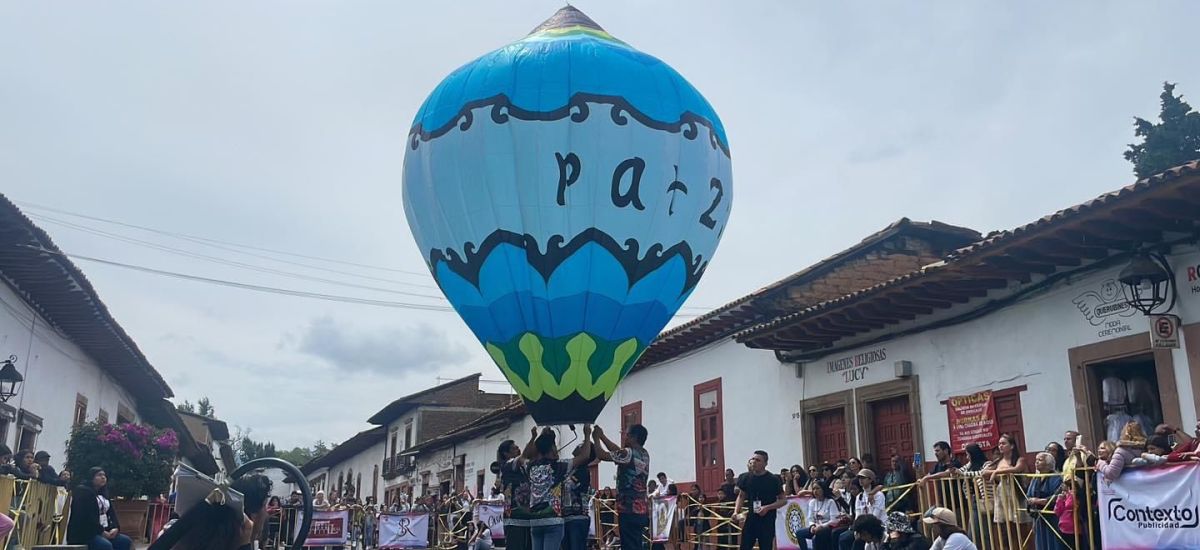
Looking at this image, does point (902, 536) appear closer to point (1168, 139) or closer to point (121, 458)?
point (121, 458)

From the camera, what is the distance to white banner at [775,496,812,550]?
41.4 ft

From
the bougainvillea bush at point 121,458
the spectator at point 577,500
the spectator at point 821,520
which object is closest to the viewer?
the spectator at point 577,500

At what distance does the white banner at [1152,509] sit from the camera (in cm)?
845

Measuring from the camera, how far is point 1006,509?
1023cm

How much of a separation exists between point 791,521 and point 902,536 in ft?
14.6

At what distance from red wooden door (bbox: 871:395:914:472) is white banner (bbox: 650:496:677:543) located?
351 centimetres

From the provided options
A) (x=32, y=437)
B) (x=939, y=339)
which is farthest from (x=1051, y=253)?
(x=32, y=437)

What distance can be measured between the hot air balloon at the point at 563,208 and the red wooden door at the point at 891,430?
17.6 ft

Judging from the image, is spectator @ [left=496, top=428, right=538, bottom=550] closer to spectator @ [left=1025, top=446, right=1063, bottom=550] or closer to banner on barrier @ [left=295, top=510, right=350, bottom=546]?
spectator @ [left=1025, top=446, right=1063, bottom=550]

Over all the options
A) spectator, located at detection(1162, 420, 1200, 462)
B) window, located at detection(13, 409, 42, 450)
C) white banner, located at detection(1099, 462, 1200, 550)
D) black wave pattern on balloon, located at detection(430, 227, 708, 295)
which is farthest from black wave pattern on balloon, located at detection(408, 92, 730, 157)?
window, located at detection(13, 409, 42, 450)

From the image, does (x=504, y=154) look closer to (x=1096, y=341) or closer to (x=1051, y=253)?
(x=1051, y=253)

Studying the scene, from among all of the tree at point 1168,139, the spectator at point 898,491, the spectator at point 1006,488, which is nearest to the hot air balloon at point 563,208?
the spectator at point 898,491

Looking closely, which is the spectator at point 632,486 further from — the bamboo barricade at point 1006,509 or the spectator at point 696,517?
the spectator at point 696,517

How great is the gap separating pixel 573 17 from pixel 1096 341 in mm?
7316
